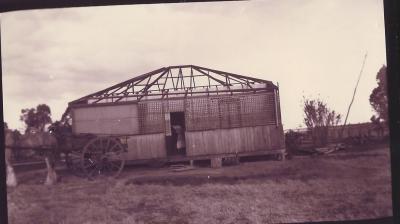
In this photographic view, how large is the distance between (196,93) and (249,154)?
2.92 metres

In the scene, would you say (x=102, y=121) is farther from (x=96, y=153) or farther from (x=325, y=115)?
(x=325, y=115)

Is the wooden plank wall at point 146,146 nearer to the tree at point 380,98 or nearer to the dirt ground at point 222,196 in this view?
the dirt ground at point 222,196

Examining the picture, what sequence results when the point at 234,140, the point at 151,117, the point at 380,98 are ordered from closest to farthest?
the point at 380,98 < the point at 234,140 < the point at 151,117

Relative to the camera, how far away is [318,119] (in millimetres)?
11656

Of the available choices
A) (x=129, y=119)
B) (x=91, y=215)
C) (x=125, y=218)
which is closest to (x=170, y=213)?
(x=125, y=218)

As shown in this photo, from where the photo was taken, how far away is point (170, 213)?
8.06 meters

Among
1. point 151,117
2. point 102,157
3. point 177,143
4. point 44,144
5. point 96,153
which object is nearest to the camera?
point 44,144

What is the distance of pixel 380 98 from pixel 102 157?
8732mm

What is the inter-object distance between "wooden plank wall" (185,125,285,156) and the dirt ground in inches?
46.7

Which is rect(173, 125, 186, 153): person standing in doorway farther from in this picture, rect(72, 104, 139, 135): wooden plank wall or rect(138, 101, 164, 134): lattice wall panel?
rect(72, 104, 139, 135): wooden plank wall

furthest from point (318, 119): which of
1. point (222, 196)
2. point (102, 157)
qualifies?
point (102, 157)

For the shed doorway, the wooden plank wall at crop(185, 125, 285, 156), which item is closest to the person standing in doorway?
the shed doorway

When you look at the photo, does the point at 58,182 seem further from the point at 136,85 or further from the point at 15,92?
the point at 136,85

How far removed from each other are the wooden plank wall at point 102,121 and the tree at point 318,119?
6166mm
